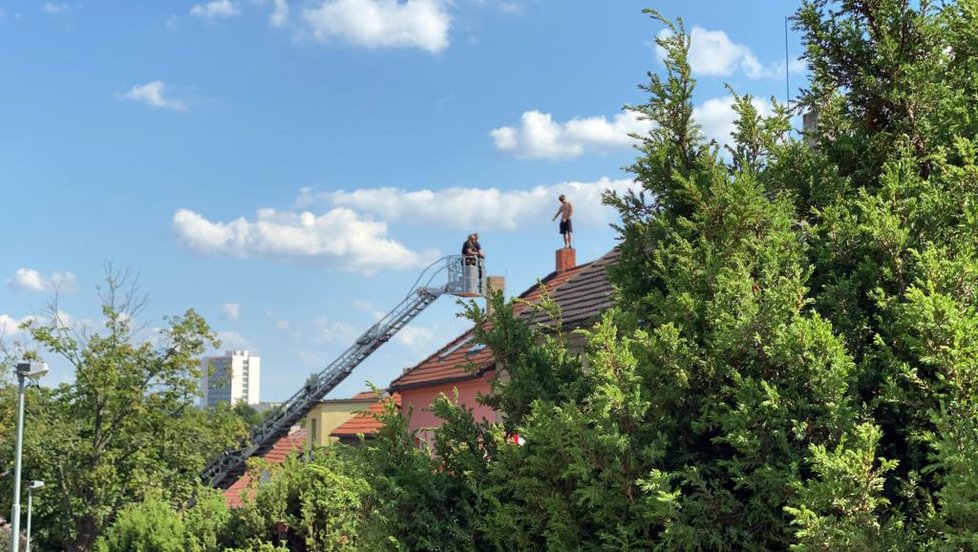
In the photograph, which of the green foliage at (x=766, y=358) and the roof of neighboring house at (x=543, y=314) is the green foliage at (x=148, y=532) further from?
the green foliage at (x=766, y=358)

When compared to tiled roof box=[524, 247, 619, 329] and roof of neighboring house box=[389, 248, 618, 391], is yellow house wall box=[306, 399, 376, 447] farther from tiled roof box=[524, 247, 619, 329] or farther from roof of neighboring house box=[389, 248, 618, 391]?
tiled roof box=[524, 247, 619, 329]

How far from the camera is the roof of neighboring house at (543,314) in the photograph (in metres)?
15.6

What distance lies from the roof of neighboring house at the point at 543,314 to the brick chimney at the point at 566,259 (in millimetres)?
377

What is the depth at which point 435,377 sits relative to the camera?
27250 millimetres

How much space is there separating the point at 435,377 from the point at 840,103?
2113cm

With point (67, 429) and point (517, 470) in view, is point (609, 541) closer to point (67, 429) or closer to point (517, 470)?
point (517, 470)

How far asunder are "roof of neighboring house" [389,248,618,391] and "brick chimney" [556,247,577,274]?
377 millimetres

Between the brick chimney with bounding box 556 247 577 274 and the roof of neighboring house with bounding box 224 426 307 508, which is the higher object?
the brick chimney with bounding box 556 247 577 274

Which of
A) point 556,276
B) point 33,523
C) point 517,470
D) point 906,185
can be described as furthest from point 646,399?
point 33,523

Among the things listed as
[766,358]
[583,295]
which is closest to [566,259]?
[583,295]

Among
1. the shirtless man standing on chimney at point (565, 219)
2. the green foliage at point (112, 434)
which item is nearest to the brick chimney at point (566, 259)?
the shirtless man standing on chimney at point (565, 219)

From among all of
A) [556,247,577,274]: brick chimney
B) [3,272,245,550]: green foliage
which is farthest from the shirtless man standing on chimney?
[3,272,245,550]: green foliage

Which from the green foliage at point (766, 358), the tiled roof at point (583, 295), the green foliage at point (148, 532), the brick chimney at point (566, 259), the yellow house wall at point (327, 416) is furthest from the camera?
the yellow house wall at point (327, 416)

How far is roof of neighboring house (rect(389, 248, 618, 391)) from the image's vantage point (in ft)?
51.0
